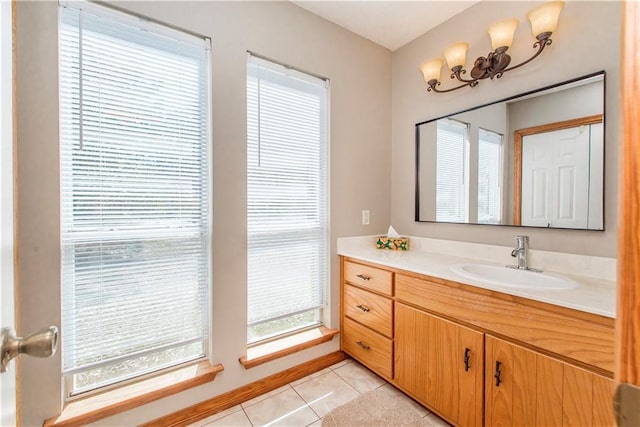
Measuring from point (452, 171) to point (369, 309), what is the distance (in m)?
1.17

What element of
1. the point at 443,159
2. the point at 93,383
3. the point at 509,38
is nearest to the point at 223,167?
the point at 93,383

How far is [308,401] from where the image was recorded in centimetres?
167

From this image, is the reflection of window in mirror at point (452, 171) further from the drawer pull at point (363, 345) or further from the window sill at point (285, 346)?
the window sill at point (285, 346)

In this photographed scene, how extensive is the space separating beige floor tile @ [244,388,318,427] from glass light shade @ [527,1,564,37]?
97.3 inches

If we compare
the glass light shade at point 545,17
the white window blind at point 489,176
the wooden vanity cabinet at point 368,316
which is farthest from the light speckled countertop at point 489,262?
the glass light shade at point 545,17

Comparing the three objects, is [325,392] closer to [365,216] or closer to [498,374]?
[498,374]

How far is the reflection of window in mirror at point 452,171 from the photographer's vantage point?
6.34 ft

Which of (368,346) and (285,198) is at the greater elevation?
(285,198)

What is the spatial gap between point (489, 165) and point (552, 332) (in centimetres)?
109

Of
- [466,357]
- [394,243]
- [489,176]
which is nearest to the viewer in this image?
[466,357]

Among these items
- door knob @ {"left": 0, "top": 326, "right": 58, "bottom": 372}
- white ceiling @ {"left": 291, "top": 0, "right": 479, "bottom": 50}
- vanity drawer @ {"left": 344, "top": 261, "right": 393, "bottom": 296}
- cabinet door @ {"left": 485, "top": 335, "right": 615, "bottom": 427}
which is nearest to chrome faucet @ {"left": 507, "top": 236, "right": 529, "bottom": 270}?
cabinet door @ {"left": 485, "top": 335, "right": 615, "bottom": 427}

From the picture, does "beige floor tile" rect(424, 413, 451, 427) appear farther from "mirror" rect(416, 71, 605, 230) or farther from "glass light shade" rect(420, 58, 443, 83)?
"glass light shade" rect(420, 58, 443, 83)

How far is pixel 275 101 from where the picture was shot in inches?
71.9

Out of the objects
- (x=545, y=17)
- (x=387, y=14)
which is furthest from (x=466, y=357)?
(x=387, y=14)
